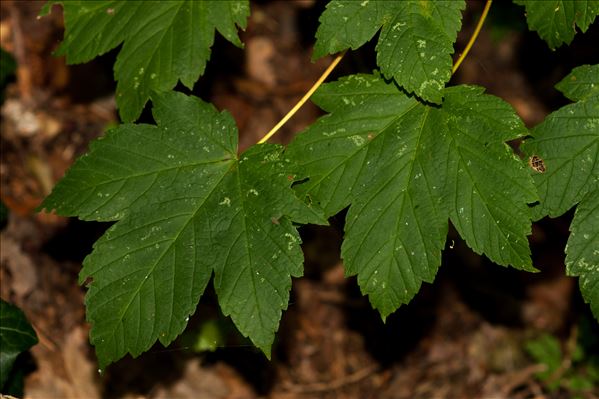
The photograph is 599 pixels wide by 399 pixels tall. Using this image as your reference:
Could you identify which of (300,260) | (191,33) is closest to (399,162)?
(300,260)

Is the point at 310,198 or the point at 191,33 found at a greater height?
the point at 191,33

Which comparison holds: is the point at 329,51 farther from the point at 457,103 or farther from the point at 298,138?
the point at 457,103

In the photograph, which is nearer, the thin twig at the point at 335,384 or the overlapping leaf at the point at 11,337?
the overlapping leaf at the point at 11,337

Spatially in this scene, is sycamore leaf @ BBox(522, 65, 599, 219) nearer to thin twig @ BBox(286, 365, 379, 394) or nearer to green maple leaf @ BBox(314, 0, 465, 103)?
green maple leaf @ BBox(314, 0, 465, 103)

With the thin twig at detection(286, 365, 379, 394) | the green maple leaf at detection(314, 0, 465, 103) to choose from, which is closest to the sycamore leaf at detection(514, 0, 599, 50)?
the green maple leaf at detection(314, 0, 465, 103)

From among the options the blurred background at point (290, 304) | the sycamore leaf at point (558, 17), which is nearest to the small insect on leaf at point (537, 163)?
the sycamore leaf at point (558, 17)

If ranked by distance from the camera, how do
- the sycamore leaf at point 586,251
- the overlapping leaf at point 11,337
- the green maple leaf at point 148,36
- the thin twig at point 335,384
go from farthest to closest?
the thin twig at point 335,384, the overlapping leaf at point 11,337, the green maple leaf at point 148,36, the sycamore leaf at point 586,251

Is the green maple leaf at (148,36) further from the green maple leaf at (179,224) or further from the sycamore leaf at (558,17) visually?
the sycamore leaf at (558,17)

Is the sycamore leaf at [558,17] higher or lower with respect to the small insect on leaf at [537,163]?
higher
